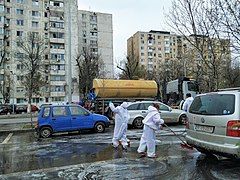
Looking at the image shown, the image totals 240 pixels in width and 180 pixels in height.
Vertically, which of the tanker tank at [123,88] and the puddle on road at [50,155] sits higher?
the tanker tank at [123,88]

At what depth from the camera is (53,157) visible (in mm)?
10102

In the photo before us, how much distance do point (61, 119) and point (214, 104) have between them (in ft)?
30.6

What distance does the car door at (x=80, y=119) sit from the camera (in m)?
16.1

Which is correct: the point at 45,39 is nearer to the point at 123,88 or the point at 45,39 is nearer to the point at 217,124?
the point at 123,88

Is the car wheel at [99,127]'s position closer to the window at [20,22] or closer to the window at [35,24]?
the window at [20,22]

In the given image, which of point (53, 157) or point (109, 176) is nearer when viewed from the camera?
point (109, 176)

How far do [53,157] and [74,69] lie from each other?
66950 mm

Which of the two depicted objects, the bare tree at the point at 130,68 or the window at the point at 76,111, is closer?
the window at the point at 76,111

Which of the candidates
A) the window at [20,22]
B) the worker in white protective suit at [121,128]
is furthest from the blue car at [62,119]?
the window at [20,22]

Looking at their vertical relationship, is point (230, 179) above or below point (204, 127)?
below

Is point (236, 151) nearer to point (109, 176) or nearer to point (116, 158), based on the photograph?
point (109, 176)

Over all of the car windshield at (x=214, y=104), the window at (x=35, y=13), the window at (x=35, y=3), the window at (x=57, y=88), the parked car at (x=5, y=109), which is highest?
the window at (x=35, y=3)

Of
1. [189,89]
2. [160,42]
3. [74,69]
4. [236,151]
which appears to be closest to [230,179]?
[236,151]

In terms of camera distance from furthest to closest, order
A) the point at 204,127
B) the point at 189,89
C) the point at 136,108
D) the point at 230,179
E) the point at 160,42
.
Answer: the point at 160,42, the point at 189,89, the point at 136,108, the point at 204,127, the point at 230,179
